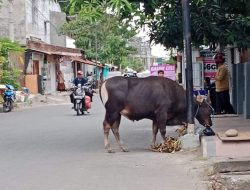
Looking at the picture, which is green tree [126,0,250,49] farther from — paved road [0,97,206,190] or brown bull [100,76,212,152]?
paved road [0,97,206,190]

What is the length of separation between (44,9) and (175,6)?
1382 inches

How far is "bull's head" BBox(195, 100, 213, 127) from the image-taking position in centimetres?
1047

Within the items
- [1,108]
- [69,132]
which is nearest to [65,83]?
[1,108]

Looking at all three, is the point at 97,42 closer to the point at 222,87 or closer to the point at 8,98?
the point at 8,98

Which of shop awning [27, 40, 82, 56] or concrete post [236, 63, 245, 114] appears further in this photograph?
shop awning [27, 40, 82, 56]

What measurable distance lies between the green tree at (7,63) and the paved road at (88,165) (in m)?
13.0

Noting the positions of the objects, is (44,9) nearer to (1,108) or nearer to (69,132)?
(1,108)

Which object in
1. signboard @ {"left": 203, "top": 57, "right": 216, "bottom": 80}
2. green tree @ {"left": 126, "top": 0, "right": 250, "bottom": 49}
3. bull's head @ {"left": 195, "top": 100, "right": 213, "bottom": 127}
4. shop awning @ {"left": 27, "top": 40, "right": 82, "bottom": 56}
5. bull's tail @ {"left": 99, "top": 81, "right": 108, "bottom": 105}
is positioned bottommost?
bull's head @ {"left": 195, "top": 100, "right": 213, "bottom": 127}

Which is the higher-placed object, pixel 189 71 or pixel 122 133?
pixel 189 71

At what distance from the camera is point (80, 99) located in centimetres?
2047

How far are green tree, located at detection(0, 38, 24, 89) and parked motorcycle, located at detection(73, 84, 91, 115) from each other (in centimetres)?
698

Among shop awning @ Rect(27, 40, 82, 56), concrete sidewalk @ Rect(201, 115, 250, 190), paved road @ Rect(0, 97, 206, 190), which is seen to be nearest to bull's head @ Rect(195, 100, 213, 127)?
concrete sidewalk @ Rect(201, 115, 250, 190)

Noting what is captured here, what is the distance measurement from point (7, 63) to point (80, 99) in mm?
9090

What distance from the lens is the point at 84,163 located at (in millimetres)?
9266
